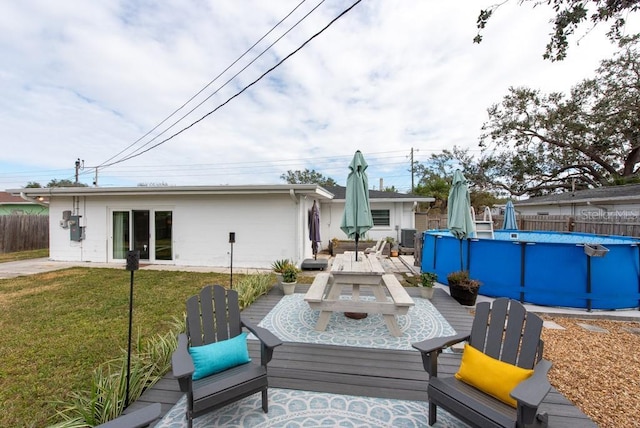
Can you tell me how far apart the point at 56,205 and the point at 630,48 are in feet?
92.2

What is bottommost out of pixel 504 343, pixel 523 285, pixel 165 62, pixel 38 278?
pixel 38 278

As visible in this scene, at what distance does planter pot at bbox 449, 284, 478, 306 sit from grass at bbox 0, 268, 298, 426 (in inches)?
158

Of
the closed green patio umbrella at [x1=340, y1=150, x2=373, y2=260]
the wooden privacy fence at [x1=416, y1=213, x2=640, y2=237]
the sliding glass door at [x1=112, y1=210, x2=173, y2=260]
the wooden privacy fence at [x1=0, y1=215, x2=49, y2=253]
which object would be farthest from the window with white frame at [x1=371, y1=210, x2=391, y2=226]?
the wooden privacy fence at [x1=0, y1=215, x2=49, y2=253]

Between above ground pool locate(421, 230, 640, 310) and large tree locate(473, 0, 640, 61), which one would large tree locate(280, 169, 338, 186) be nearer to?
above ground pool locate(421, 230, 640, 310)

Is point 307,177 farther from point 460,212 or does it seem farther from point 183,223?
point 460,212

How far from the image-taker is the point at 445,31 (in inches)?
237

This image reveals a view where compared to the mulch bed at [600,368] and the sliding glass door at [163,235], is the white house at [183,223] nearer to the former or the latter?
the sliding glass door at [163,235]

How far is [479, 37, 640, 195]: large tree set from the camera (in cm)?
1491

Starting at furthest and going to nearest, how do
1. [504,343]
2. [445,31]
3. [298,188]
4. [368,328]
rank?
1. [298,188]
2. [445,31]
3. [368,328]
4. [504,343]

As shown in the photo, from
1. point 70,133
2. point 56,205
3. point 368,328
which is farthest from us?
point 70,133

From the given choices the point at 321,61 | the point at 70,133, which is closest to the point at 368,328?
the point at 321,61

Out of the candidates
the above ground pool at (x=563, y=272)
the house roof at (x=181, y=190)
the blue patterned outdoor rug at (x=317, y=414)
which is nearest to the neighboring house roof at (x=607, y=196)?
the above ground pool at (x=563, y=272)

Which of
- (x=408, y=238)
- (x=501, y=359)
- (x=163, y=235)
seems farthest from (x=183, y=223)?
(x=501, y=359)

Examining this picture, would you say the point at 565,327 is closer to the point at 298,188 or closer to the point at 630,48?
the point at 298,188
